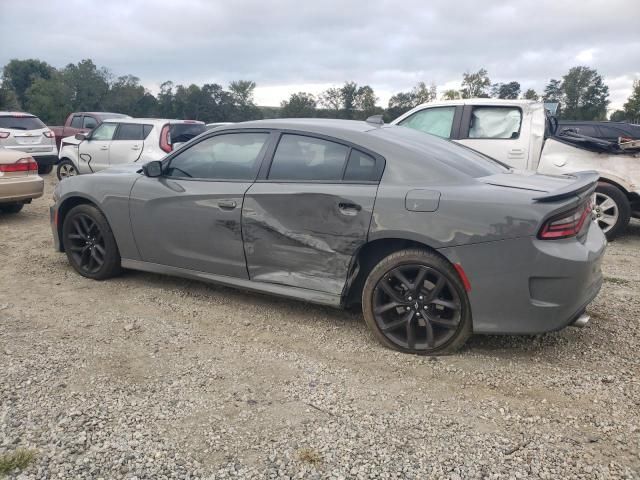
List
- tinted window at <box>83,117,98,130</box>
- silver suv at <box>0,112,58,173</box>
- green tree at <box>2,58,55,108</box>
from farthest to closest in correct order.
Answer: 1. green tree at <box>2,58,55,108</box>
2. tinted window at <box>83,117,98,130</box>
3. silver suv at <box>0,112,58,173</box>

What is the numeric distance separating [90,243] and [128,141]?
6.18m

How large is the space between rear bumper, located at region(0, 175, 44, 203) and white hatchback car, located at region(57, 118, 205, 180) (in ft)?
7.99

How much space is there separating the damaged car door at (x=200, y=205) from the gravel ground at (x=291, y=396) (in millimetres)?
435

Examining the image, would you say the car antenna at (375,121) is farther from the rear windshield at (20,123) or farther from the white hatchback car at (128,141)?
the rear windshield at (20,123)

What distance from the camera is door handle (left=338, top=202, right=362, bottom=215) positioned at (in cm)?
336

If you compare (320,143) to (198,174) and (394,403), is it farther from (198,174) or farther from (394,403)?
(394,403)

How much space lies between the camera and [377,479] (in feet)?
7.16

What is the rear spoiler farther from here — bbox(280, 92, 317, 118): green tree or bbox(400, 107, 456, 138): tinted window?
bbox(280, 92, 317, 118): green tree

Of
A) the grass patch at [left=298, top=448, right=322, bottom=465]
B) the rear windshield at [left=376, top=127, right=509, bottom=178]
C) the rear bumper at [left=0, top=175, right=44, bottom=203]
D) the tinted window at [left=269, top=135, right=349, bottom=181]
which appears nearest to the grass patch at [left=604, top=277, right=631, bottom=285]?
the rear windshield at [left=376, top=127, right=509, bottom=178]

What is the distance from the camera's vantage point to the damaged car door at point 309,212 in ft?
11.2

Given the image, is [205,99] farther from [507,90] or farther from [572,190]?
[572,190]

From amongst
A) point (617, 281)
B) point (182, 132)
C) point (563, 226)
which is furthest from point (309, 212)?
point (182, 132)

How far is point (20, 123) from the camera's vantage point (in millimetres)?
12164

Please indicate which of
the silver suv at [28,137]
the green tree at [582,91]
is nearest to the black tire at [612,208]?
the silver suv at [28,137]
